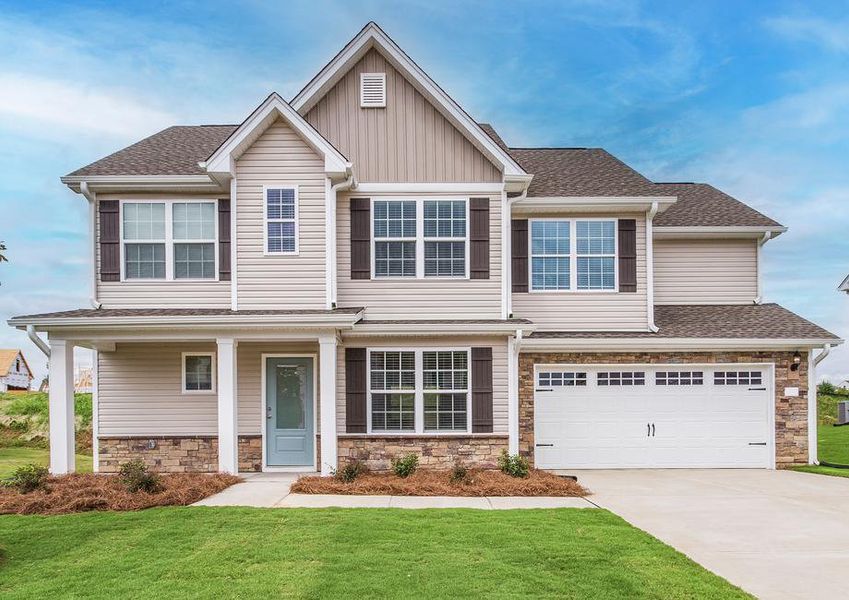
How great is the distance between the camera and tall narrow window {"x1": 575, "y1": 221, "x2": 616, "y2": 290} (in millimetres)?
13797

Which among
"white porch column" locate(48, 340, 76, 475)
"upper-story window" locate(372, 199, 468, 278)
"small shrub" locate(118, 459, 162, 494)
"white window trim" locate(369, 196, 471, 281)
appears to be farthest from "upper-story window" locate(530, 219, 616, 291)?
"white porch column" locate(48, 340, 76, 475)

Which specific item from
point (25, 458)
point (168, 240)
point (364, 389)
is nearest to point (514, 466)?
point (364, 389)

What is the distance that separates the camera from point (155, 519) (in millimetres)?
8461

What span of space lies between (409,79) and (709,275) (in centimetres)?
855

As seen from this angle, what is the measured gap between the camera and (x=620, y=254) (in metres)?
13.8

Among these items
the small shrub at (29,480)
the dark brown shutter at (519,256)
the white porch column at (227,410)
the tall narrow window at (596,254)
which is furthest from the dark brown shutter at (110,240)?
the tall narrow window at (596,254)

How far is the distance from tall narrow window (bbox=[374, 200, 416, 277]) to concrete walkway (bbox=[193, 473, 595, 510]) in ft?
15.0

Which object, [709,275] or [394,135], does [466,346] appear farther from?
[709,275]

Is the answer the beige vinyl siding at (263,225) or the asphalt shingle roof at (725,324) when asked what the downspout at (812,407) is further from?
the beige vinyl siding at (263,225)

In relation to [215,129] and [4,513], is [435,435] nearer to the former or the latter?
[4,513]

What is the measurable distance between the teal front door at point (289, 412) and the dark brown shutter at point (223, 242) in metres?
1.95

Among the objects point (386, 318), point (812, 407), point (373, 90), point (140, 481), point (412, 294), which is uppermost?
point (373, 90)

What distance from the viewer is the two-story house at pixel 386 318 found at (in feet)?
39.8

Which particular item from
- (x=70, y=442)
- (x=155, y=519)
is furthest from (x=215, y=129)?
(x=155, y=519)
